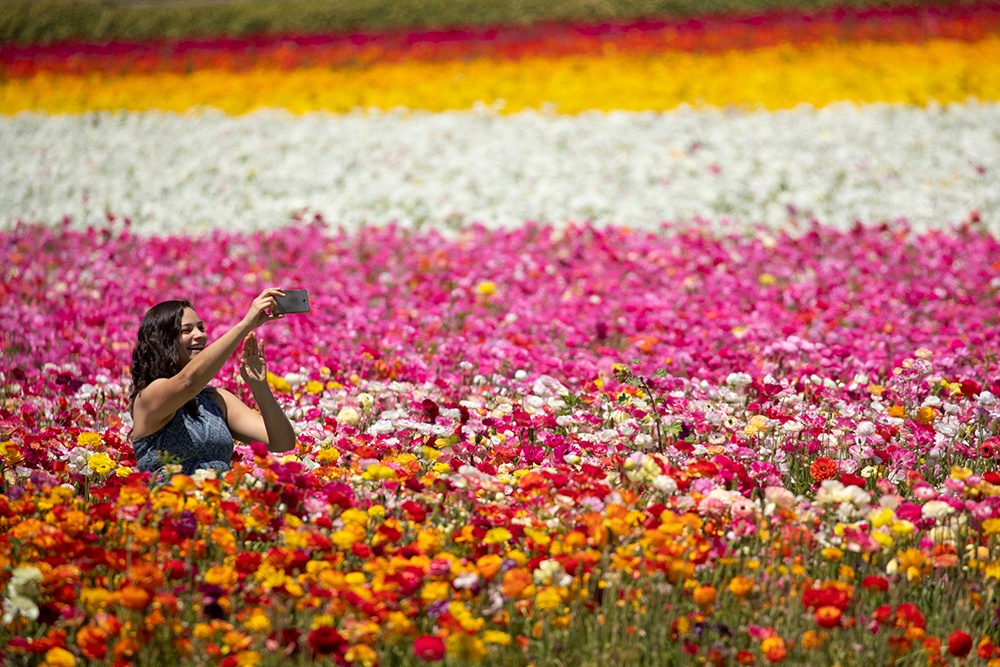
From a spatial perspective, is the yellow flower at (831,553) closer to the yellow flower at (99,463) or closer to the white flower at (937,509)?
the white flower at (937,509)

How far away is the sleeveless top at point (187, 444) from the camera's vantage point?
3.12 m

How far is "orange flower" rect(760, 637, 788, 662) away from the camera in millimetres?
2088

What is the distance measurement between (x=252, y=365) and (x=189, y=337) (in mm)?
279

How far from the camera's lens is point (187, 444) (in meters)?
3.13

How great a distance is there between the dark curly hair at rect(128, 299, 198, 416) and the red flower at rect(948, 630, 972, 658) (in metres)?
2.72

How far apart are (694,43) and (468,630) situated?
13.3 metres

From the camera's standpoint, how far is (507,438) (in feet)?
10.7

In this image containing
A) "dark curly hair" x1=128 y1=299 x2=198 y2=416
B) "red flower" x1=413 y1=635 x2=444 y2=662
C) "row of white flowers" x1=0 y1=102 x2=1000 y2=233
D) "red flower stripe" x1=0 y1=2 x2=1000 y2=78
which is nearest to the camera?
"red flower" x1=413 y1=635 x2=444 y2=662

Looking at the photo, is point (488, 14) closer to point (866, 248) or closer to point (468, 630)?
point (866, 248)

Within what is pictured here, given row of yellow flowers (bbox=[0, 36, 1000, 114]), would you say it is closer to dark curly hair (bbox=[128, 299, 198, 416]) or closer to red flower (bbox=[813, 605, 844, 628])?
dark curly hair (bbox=[128, 299, 198, 416])

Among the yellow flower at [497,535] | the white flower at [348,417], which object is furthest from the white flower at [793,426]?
the white flower at [348,417]

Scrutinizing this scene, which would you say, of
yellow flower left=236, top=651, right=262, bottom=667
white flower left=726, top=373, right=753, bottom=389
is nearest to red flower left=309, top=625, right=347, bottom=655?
yellow flower left=236, top=651, right=262, bottom=667

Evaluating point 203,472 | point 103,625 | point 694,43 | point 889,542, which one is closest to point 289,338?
point 203,472

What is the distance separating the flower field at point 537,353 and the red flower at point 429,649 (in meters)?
0.10
